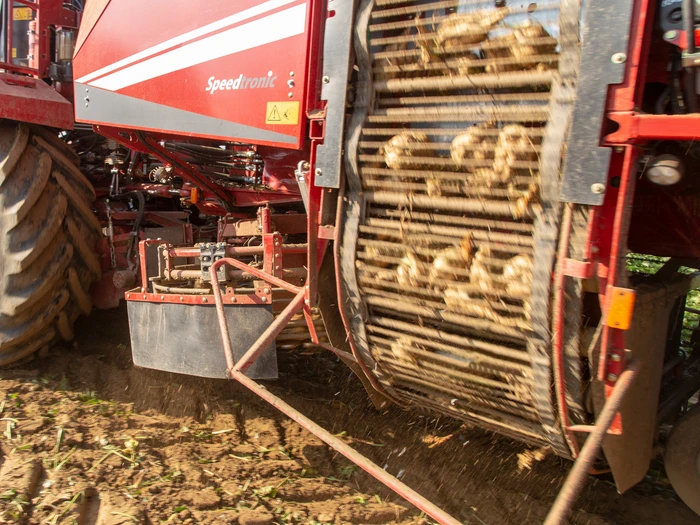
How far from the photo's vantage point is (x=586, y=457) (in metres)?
1.66

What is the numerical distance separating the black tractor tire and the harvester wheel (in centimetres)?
321

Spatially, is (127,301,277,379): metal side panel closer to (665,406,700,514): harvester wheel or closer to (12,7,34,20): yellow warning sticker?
(665,406,700,514): harvester wheel

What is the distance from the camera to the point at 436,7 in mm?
2014

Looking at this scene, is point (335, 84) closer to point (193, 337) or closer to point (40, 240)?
point (193, 337)

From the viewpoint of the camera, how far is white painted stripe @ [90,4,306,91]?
8.43ft

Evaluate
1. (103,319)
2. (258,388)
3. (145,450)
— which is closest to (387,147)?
(258,388)

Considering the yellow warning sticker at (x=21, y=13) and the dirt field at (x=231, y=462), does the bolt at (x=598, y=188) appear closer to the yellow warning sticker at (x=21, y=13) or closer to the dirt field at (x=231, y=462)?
the dirt field at (x=231, y=462)

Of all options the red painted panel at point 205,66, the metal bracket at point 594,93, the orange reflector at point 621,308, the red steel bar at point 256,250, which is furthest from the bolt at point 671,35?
the red steel bar at point 256,250

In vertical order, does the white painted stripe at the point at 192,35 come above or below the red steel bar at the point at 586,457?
above

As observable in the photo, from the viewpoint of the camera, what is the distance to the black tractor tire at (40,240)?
3379 mm

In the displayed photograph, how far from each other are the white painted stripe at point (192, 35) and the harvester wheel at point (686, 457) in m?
2.37

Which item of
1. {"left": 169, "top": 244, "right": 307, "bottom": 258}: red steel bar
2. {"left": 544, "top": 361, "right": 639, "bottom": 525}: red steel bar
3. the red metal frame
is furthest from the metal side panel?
{"left": 544, "top": 361, "right": 639, "bottom": 525}: red steel bar

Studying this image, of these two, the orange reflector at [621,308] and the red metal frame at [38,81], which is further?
the red metal frame at [38,81]

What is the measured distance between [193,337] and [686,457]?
2250 millimetres
